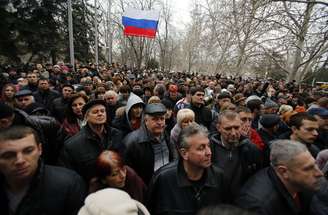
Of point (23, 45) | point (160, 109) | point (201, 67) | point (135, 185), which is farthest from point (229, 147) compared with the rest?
point (201, 67)

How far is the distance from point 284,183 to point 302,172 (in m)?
0.16

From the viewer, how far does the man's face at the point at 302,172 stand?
7.41 feet

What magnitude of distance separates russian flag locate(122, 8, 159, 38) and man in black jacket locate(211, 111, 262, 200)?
44.8 feet

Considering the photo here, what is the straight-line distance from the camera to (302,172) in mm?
2264

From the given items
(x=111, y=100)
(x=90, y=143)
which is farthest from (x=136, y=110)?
(x=111, y=100)

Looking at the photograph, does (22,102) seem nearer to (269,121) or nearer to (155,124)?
(155,124)

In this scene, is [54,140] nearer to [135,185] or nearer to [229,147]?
[135,185]

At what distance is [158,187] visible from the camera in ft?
8.91

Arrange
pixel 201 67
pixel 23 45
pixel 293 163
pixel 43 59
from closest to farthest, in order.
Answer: pixel 293 163 → pixel 23 45 → pixel 43 59 → pixel 201 67

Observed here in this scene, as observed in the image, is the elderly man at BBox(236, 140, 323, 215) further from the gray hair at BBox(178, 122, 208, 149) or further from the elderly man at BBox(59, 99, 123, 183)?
the elderly man at BBox(59, 99, 123, 183)

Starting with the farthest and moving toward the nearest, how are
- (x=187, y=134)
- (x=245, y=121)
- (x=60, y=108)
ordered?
(x=60, y=108) → (x=245, y=121) → (x=187, y=134)

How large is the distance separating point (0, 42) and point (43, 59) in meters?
3.83

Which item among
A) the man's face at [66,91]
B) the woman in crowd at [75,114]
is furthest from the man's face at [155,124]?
the man's face at [66,91]

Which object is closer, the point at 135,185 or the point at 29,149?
the point at 29,149
